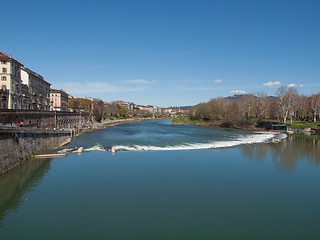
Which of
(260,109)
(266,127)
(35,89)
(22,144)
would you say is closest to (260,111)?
(260,109)

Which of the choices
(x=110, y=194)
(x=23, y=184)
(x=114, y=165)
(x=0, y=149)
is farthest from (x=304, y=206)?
(x=0, y=149)

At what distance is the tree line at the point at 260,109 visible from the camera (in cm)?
8350

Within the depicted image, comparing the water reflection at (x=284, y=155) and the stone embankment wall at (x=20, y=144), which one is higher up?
the stone embankment wall at (x=20, y=144)

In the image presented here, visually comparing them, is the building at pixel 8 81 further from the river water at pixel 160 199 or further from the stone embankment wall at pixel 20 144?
the river water at pixel 160 199

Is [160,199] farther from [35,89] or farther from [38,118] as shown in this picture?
[35,89]

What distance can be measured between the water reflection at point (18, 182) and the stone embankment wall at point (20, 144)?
88cm

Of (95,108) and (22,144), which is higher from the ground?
(95,108)

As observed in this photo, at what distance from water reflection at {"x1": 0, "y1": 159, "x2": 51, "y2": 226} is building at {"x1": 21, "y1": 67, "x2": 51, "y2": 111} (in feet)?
140

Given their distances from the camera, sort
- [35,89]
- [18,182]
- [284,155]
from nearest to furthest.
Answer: [18,182], [284,155], [35,89]

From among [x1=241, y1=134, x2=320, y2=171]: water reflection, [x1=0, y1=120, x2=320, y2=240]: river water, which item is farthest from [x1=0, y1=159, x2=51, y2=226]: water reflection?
[x1=241, y1=134, x2=320, y2=171]: water reflection

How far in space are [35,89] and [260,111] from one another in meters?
79.0

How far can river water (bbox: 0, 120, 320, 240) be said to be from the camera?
13.2 metres

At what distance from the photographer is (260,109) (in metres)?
96.8

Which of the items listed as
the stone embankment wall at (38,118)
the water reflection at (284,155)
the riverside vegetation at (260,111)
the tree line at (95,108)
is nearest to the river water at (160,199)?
the water reflection at (284,155)
